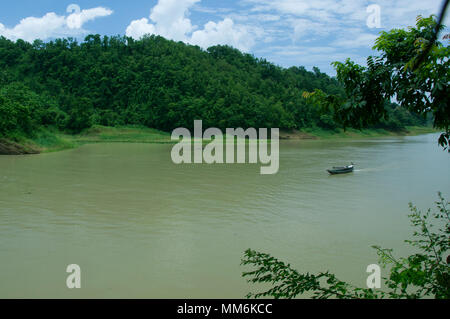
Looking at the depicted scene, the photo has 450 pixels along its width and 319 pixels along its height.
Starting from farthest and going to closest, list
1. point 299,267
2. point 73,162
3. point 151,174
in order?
1. point 73,162
2. point 151,174
3. point 299,267

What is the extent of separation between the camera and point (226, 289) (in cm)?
552

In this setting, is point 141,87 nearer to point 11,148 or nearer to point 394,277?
point 11,148

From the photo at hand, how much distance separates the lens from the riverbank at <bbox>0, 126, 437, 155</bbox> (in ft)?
84.9

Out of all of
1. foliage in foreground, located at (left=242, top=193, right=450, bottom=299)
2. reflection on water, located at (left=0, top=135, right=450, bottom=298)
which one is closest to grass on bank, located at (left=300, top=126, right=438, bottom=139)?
reflection on water, located at (left=0, top=135, right=450, bottom=298)

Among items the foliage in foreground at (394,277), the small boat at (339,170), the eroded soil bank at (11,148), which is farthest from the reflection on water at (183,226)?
the eroded soil bank at (11,148)

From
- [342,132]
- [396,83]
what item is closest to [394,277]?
[396,83]

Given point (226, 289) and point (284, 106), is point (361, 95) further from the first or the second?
point (284, 106)

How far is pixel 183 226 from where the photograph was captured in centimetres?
881

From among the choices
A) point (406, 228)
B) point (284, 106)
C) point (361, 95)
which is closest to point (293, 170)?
point (406, 228)

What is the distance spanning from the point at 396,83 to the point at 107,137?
4591 centimetres
